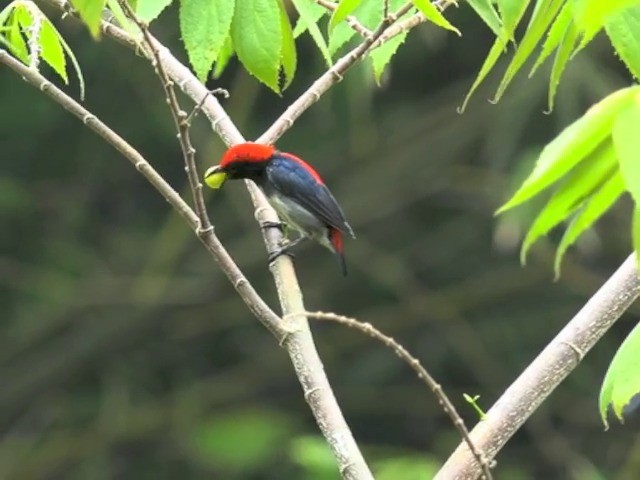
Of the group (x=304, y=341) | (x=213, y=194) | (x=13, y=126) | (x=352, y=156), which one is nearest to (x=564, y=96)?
(x=352, y=156)

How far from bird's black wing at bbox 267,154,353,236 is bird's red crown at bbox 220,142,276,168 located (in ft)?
0.70

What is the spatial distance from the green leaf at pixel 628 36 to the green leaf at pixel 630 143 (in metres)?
0.24

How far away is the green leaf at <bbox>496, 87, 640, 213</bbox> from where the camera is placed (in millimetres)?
916

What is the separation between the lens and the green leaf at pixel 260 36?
142 cm

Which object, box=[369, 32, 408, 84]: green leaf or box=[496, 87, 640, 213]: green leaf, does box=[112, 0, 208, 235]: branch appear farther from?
box=[496, 87, 640, 213]: green leaf

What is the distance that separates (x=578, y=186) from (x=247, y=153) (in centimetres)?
127

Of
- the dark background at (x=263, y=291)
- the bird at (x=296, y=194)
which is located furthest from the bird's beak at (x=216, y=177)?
the dark background at (x=263, y=291)

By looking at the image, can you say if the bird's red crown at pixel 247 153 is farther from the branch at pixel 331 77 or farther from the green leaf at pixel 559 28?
the green leaf at pixel 559 28

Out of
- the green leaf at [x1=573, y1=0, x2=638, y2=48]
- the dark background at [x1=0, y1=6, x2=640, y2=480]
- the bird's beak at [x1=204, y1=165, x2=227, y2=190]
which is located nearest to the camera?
the green leaf at [x1=573, y1=0, x2=638, y2=48]

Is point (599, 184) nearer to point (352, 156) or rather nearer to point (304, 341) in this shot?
point (304, 341)

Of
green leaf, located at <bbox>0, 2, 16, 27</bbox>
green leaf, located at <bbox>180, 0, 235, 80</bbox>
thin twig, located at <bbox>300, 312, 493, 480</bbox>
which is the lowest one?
thin twig, located at <bbox>300, 312, 493, 480</bbox>

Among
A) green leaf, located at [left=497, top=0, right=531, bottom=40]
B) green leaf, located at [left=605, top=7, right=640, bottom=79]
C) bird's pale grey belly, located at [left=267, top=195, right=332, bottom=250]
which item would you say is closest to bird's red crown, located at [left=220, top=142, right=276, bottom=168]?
bird's pale grey belly, located at [left=267, top=195, right=332, bottom=250]

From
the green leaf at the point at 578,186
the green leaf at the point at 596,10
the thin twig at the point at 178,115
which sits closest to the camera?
the green leaf at the point at 596,10

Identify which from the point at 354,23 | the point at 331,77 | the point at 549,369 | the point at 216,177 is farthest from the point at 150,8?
the point at 216,177
